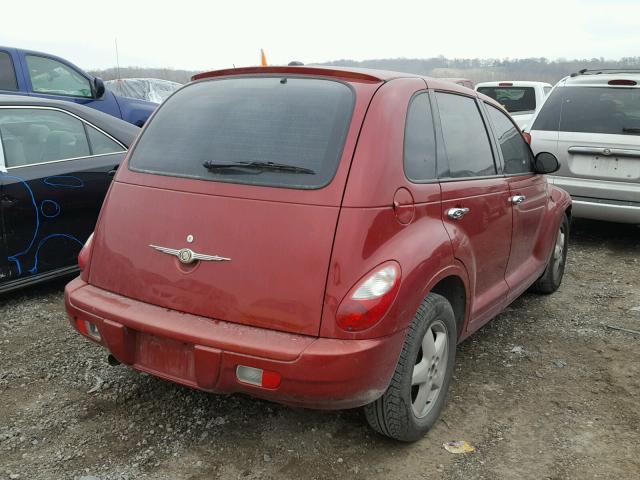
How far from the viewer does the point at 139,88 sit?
583 inches

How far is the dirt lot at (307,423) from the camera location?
2646 mm

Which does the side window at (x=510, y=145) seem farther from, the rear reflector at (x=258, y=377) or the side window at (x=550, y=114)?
the side window at (x=550, y=114)

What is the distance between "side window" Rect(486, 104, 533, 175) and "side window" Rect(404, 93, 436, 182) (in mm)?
1007

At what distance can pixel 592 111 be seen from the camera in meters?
6.20

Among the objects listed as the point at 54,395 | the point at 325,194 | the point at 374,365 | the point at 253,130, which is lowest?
the point at 54,395

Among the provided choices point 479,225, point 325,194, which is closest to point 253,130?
point 325,194

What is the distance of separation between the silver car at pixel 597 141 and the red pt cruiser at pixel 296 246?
3.45m

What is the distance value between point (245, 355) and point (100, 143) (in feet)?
10.7

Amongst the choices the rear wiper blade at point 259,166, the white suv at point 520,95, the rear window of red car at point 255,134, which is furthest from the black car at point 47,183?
the white suv at point 520,95

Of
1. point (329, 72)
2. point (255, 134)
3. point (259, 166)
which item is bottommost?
point (259, 166)

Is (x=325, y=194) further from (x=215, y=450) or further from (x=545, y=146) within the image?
(x=545, y=146)

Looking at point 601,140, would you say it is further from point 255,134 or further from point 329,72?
point 255,134

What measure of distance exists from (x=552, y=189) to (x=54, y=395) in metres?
3.78

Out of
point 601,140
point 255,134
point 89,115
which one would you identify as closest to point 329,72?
point 255,134
